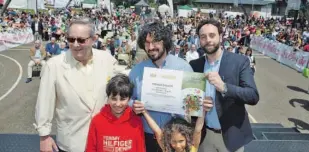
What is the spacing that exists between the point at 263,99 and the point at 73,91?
8.73 m

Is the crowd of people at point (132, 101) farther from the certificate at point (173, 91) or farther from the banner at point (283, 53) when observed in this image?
the banner at point (283, 53)

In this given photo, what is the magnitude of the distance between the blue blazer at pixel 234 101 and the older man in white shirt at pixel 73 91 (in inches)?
33.8

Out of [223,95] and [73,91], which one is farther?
[73,91]

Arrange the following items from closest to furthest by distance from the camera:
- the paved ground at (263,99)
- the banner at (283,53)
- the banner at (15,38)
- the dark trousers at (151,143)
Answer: the dark trousers at (151,143)
the paved ground at (263,99)
the banner at (283,53)
the banner at (15,38)

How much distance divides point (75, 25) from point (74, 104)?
2.09 feet

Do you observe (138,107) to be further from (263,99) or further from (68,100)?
(263,99)

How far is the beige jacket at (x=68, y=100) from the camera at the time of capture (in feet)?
8.34

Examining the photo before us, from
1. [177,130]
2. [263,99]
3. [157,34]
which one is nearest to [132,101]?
[177,130]

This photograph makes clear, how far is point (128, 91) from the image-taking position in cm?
253

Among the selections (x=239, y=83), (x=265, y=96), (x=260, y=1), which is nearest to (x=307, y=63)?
(x=265, y=96)

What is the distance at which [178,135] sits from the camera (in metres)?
2.57

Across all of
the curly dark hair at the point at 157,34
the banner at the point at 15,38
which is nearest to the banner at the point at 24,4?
the banner at the point at 15,38

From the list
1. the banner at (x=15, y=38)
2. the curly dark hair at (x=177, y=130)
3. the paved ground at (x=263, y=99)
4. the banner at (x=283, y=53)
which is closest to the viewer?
the curly dark hair at (x=177, y=130)

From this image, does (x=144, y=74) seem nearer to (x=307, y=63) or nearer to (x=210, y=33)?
(x=210, y=33)
